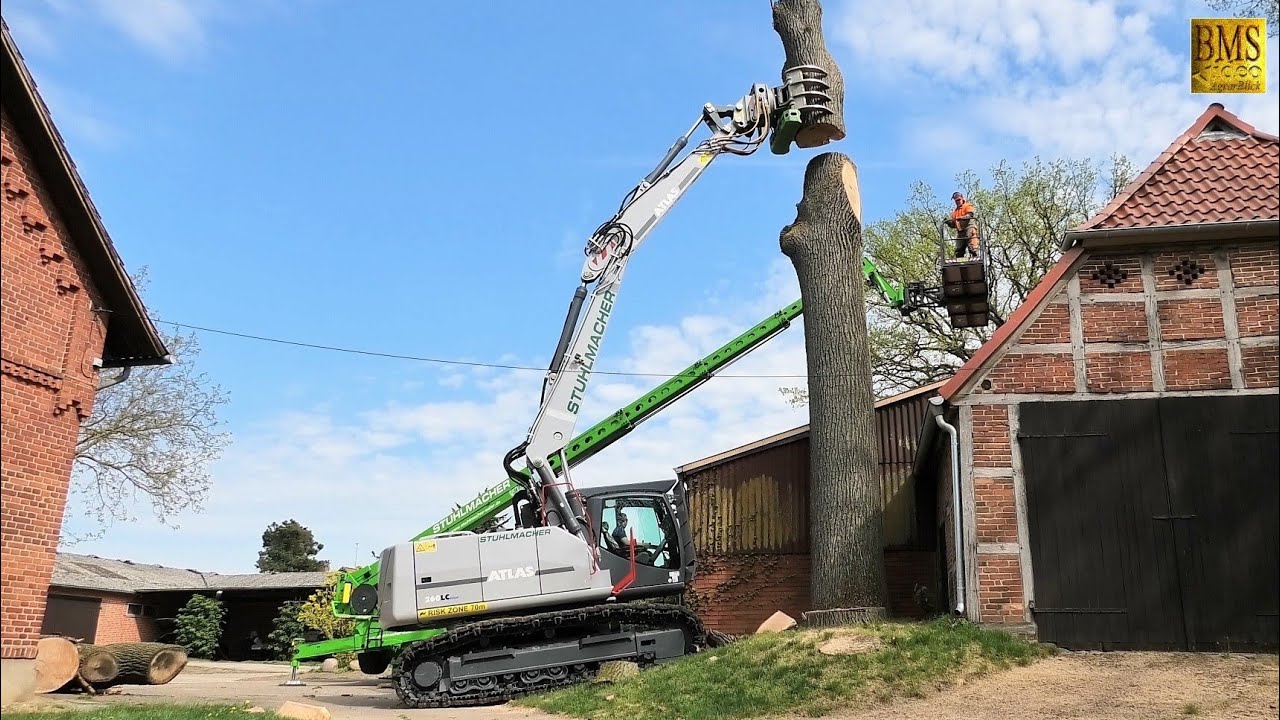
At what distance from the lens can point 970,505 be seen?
10523 millimetres

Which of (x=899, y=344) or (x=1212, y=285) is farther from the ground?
(x=899, y=344)

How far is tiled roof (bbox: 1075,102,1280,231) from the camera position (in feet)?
33.5

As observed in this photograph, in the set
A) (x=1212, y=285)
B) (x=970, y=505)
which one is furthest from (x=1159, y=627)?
(x=1212, y=285)

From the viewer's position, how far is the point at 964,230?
1178 cm

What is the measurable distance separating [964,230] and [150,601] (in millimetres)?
30152

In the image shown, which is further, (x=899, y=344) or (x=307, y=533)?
(x=307, y=533)

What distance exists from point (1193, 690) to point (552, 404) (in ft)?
25.6

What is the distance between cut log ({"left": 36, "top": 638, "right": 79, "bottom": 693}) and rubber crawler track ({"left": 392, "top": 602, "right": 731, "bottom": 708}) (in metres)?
3.98

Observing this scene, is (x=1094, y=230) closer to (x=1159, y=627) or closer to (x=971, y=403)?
(x=971, y=403)

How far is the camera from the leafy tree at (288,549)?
1989 inches

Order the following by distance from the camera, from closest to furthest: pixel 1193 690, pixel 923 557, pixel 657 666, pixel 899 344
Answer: pixel 1193 690 < pixel 657 666 < pixel 923 557 < pixel 899 344

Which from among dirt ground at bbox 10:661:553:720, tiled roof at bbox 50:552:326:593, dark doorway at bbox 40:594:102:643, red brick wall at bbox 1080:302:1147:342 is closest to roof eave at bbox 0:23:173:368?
dirt ground at bbox 10:661:553:720

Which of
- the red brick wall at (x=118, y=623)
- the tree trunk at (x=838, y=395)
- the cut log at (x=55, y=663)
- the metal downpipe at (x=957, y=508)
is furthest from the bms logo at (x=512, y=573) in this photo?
the red brick wall at (x=118, y=623)

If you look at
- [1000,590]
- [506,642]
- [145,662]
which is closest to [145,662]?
[145,662]
